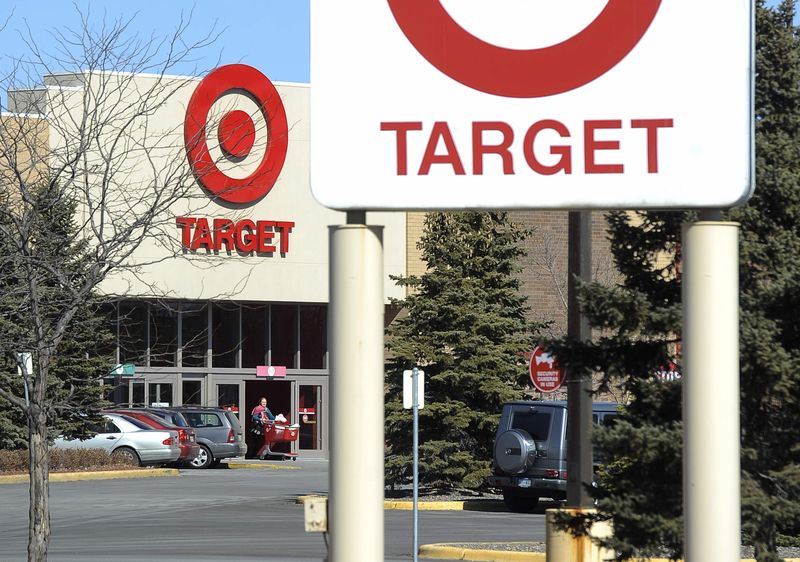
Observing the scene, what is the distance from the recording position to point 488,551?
1772 centimetres

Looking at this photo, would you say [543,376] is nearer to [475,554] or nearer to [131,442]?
[475,554]

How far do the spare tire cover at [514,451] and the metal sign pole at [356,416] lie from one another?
2122 cm

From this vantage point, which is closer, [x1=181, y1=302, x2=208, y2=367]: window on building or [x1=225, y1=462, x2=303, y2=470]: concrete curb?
[x1=225, y1=462, x2=303, y2=470]: concrete curb

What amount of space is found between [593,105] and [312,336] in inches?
1817

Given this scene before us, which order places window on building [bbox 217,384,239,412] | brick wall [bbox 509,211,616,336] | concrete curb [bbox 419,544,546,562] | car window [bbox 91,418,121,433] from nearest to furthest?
concrete curb [bbox 419,544,546,562], car window [bbox 91,418,121,433], window on building [bbox 217,384,239,412], brick wall [bbox 509,211,616,336]

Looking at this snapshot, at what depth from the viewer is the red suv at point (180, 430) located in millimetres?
36562

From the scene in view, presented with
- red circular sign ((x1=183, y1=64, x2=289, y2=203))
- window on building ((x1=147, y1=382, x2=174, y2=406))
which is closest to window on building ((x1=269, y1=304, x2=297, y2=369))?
window on building ((x1=147, y1=382, x2=174, y2=406))

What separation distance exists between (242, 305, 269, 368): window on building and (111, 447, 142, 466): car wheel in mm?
11657

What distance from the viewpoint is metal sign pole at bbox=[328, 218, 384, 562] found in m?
3.56

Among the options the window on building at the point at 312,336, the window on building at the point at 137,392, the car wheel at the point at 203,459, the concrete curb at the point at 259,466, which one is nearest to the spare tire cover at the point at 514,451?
the car wheel at the point at 203,459

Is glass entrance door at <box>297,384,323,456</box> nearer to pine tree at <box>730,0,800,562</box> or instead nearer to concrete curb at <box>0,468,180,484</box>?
concrete curb at <box>0,468,180,484</box>

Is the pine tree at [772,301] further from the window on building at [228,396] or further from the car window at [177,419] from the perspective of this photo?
the window on building at [228,396]

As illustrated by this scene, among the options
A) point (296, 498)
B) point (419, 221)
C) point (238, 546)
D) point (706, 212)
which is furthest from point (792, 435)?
point (419, 221)

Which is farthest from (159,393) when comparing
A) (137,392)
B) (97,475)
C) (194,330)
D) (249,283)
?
(97,475)
